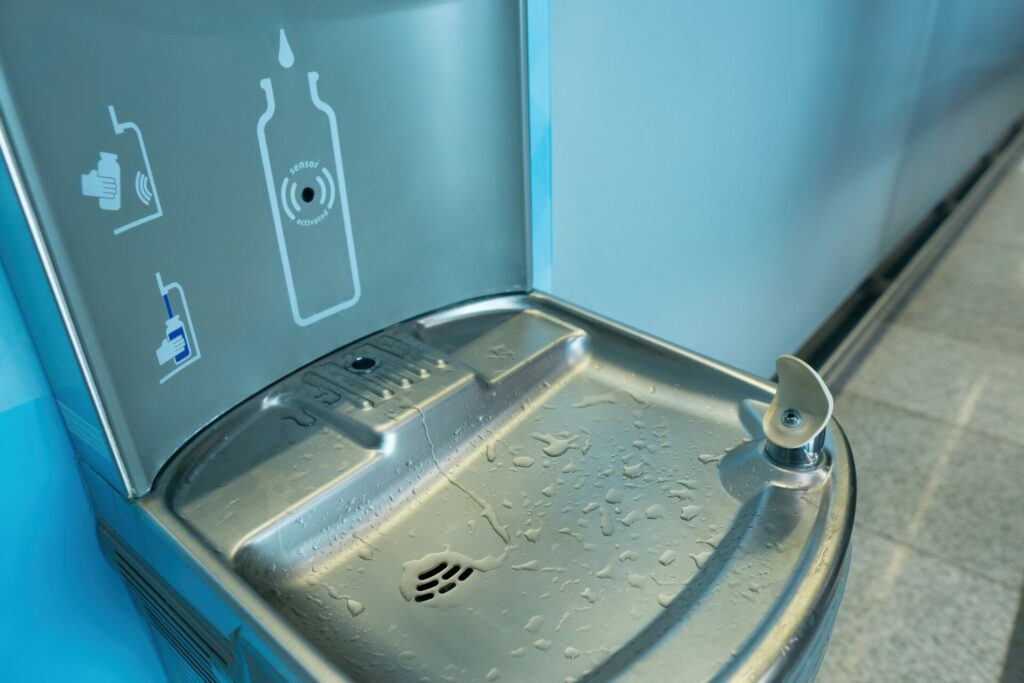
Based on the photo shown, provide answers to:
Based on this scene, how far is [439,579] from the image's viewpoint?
614 mm

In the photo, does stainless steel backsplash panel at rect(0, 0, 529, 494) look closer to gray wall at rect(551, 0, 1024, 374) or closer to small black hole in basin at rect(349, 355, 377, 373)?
small black hole in basin at rect(349, 355, 377, 373)

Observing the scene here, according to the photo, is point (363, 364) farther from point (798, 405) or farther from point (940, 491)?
point (940, 491)

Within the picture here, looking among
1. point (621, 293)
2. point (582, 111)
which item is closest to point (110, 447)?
point (582, 111)

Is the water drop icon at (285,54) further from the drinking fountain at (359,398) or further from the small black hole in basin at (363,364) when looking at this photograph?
the small black hole in basin at (363,364)

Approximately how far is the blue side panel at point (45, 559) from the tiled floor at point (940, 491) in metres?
1.14

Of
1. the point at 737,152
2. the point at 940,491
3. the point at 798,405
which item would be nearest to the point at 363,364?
the point at 798,405

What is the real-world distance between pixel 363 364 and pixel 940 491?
1.49 metres

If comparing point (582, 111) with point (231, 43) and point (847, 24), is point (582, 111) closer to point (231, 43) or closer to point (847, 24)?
point (231, 43)

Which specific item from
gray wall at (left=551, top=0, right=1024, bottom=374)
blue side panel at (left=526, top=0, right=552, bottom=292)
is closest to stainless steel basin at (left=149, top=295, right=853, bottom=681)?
blue side panel at (left=526, top=0, right=552, bottom=292)

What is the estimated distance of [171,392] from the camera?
615 millimetres

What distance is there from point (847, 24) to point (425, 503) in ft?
4.96

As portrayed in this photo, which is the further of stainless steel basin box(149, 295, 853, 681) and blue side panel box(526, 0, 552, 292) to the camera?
blue side panel box(526, 0, 552, 292)

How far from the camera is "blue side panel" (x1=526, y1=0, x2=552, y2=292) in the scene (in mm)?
786

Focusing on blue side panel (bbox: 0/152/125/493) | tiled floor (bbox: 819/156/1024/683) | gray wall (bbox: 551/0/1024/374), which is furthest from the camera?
tiled floor (bbox: 819/156/1024/683)
